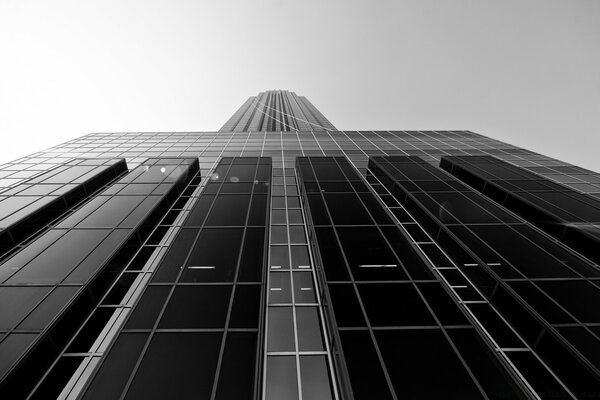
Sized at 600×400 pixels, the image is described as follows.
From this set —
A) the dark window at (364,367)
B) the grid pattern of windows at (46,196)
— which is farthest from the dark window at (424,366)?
the grid pattern of windows at (46,196)

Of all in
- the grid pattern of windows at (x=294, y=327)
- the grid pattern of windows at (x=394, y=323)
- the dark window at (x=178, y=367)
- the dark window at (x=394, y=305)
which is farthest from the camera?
the dark window at (x=394, y=305)

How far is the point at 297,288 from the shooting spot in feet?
33.6

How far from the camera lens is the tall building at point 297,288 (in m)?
6.75

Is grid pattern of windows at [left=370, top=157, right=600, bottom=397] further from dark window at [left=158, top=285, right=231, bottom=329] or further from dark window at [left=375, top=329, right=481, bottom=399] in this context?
dark window at [left=158, top=285, right=231, bottom=329]

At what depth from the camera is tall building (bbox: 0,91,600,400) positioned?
6.75 m

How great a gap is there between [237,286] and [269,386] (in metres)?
3.22

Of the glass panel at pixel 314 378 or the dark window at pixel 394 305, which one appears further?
the dark window at pixel 394 305

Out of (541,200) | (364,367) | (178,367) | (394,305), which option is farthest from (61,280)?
(541,200)

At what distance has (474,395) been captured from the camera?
6207mm

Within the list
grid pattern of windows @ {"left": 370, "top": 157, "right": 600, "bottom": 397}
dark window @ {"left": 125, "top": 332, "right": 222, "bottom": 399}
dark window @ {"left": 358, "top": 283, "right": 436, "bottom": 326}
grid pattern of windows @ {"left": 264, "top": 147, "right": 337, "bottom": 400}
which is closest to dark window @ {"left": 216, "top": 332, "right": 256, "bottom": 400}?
dark window @ {"left": 125, "top": 332, "right": 222, "bottom": 399}

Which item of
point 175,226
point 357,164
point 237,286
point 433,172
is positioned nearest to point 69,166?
point 175,226

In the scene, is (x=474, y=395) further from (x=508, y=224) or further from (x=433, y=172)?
(x=433, y=172)

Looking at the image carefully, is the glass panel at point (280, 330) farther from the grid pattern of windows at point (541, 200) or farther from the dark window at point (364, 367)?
the grid pattern of windows at point (541, 200)

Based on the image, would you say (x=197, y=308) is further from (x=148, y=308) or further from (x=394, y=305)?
(x=394, y=305)
